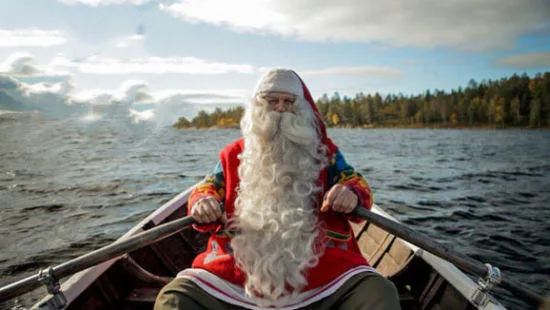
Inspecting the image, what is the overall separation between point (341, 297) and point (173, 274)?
2714 mm

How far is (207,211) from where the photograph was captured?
7.47ft

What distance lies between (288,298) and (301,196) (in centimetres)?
65

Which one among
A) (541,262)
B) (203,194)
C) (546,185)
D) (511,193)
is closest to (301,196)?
(203,194)

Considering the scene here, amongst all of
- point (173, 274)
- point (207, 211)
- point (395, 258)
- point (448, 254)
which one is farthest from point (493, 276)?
point (173, 274)

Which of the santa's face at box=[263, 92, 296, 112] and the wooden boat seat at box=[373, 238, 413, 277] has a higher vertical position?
the santa's face at box=[263, 92, 296, 112]

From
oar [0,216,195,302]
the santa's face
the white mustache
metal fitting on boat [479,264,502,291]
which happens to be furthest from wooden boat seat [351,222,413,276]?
oar [0,216,195,302]

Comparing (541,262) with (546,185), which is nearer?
(541,262)

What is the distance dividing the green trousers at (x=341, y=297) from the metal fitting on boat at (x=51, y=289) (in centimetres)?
80

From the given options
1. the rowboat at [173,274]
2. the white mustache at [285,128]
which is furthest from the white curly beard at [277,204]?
the rowboat at [173,274]

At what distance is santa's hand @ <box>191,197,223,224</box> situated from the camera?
2281 millimetres

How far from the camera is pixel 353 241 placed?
8.27ft

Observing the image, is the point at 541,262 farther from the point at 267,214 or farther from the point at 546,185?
the point at 546,185

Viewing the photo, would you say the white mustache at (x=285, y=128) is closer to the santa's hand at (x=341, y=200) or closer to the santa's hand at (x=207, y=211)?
the santa's hand at (x=341, y=200)

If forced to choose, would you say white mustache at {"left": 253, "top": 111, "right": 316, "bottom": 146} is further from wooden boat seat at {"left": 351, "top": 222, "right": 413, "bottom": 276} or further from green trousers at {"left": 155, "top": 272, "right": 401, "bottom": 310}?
wooden boat seat at {"left": 351, "top": 222, "right": 413, "bottom": 276}
